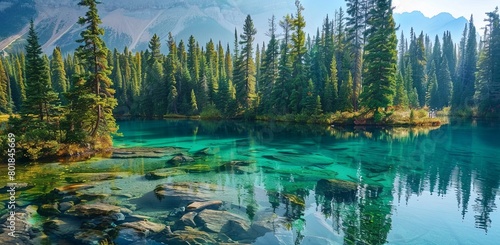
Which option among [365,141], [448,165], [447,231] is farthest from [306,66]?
[447,231]

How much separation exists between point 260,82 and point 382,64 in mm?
28993

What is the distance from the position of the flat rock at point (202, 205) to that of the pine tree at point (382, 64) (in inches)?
1520

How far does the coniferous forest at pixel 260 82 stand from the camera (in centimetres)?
2822

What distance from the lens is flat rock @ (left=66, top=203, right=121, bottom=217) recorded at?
1324 cm

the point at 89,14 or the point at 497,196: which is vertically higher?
the point at 89,14

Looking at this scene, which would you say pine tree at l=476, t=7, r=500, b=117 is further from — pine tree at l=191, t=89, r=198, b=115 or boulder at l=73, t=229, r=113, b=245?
boulder at l=73, t=229, r=113, b=245

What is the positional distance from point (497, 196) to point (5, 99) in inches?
3856

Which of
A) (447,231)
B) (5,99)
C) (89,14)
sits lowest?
(447,231)

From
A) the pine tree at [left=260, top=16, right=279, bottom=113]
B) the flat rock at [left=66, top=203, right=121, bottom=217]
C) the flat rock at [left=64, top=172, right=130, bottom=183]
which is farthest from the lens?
the pine tree at [left=260, top=16, right=279, bottom=113]

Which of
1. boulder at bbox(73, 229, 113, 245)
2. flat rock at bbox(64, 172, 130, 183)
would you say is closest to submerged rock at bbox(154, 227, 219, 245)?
boulder at bbox(73, 229, 113, 245)

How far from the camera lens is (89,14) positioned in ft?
87.7

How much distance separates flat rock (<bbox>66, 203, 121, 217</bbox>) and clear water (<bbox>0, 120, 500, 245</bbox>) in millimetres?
1111

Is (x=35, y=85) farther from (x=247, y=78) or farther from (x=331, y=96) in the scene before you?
(x=247, y=78)

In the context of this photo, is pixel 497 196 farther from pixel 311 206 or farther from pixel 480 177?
pixel 311 206
